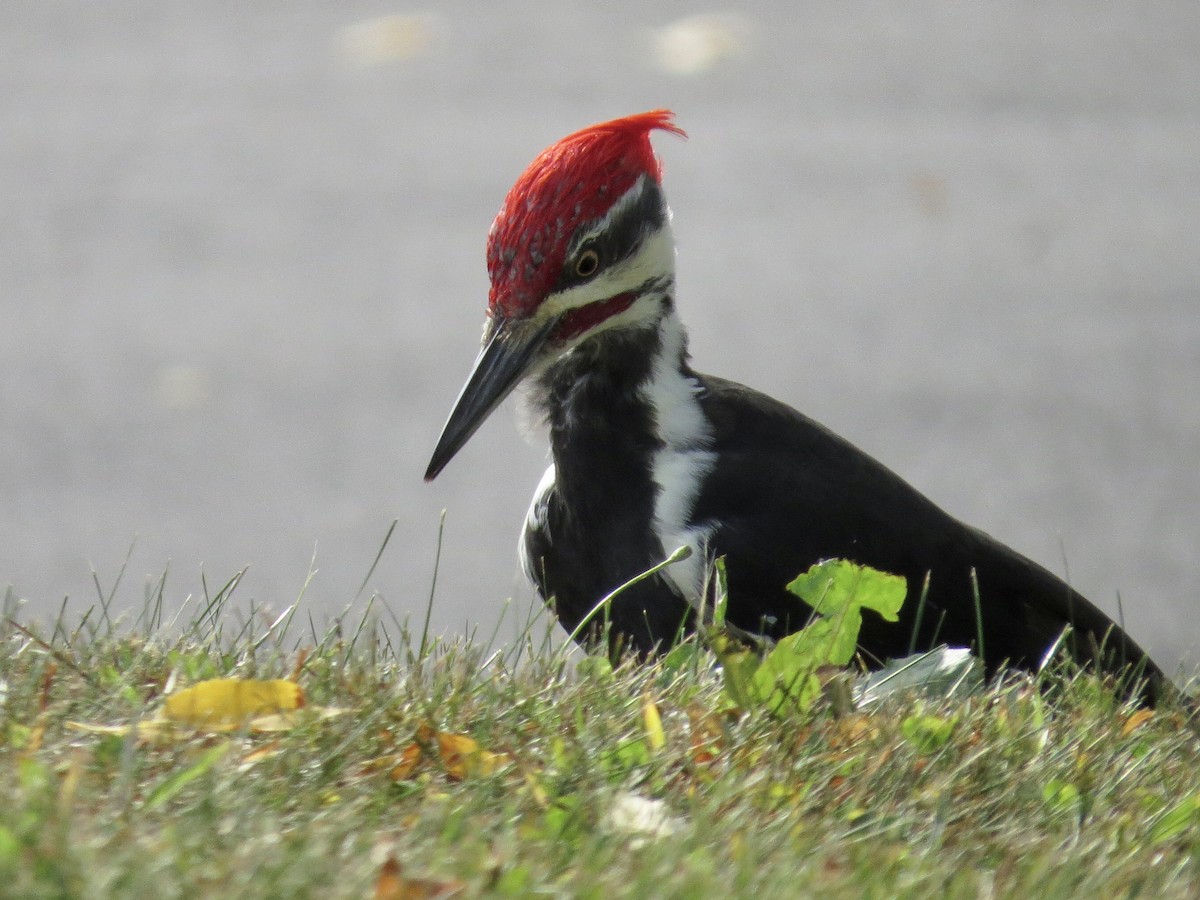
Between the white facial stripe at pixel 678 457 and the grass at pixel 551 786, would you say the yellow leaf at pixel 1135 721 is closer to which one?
the grass at pixel 551 786

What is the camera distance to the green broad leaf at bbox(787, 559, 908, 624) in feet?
8.94

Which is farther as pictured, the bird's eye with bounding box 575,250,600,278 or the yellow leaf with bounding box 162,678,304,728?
the bird's eye with bounding box 575,250,600,278

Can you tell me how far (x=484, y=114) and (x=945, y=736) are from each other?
578 centimetres

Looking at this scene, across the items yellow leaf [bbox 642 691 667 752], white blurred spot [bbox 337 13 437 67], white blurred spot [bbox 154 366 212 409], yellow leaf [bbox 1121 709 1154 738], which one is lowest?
yellow leaf [bbox 1121 709 1154 738]

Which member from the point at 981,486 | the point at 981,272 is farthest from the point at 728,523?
the point at 981,272

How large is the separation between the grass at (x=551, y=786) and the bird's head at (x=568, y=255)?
0.69 meters

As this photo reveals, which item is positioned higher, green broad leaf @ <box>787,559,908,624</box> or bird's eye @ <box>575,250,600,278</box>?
bird's eye @ <box>575,250,600,278</box>

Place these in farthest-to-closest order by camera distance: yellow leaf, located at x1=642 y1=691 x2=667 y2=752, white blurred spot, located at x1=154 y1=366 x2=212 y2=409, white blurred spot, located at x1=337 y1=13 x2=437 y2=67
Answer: white blurred spot, located at x1=337 y1=13 x2=437 y2=67, white blurred spot, located at x1=154 y1=366 x2=212 y2=409, yellow leaf, located at x1=642 y1=691 x2=667 y2=752

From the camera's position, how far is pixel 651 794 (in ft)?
7.22

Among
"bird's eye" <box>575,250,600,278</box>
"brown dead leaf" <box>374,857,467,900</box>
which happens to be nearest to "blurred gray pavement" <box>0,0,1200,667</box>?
"bird's eye" <box>575,250,600,278</box>

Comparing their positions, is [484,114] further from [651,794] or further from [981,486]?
[651,794]

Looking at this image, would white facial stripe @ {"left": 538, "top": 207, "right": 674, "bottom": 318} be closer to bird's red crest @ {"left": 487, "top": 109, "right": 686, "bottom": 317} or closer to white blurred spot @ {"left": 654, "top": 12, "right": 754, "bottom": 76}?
bird's red crest @ {"left": 487, "top": 109, "right": 686, "bottom": 317}

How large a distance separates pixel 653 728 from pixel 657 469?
3.59 feet

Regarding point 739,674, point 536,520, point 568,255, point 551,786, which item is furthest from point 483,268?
point 551,786
